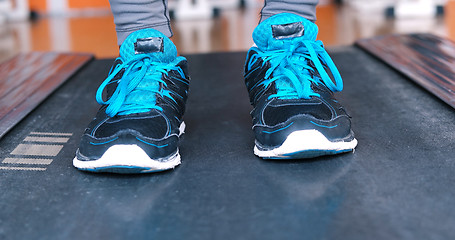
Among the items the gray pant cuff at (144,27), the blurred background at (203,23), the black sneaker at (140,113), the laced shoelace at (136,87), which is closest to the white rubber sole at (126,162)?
the black sneaker at (140,113)

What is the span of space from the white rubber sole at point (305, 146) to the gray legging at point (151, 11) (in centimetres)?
38

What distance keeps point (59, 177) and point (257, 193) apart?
373 millimetres

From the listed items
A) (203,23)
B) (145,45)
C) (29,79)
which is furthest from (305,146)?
(203,23)

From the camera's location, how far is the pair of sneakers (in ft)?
2.83

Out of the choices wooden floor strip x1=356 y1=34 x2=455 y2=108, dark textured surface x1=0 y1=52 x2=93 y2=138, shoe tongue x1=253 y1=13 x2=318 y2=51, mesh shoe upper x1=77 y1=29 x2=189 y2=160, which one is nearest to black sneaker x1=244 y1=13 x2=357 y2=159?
shoe tongue x1=253 y1=13 x2=318 y2=51

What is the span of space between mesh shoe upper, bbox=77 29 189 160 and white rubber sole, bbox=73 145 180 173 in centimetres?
1

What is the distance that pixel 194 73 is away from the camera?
1646 millimetres

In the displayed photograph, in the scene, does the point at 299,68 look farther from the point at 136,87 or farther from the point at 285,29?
the point at 136,87

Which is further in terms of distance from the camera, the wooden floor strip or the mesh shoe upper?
the wooden floor strip

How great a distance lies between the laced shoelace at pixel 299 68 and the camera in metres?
0.96

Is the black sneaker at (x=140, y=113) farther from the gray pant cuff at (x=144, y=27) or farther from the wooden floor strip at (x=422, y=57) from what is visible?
the wooden floor strip at (x=422, y=57)

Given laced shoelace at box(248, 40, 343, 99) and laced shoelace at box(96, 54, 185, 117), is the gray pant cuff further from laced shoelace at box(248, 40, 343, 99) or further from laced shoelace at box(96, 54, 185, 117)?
laced shoelace at box(248, 40, 343, 99)

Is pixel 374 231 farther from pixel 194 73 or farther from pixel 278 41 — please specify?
pixel 194 73

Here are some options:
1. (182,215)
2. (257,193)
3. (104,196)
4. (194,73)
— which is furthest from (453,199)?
(194,73)
